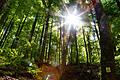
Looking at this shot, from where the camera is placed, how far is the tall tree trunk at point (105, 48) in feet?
22.0

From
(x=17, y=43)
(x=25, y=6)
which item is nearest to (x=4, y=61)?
(x=25, y=6)

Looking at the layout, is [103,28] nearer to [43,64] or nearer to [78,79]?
[78,79]

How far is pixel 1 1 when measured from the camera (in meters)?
4.66

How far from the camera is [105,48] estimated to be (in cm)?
706

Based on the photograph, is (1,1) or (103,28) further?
(103,28)

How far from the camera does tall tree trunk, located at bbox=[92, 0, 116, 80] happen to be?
22.0 ft

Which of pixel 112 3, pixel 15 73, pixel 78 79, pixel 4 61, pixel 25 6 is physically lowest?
pixel 78 79

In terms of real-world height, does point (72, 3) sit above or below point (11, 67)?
above

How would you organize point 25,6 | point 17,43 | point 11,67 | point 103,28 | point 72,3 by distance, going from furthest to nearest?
point 17,43 → point 72,3 → point 25,6 → point 11,67 → point 103,28

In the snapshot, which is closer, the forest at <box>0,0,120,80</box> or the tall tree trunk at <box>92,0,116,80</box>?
the tall tree trunk at <box>92,0,116,80</box>

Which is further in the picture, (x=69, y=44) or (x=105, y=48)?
(x=69, y=44)

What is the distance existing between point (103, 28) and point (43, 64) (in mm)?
14050

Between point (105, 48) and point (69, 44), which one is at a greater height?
point (69, 44)

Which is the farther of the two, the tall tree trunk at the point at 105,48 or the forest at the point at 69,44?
the forest at the point at 69,44
